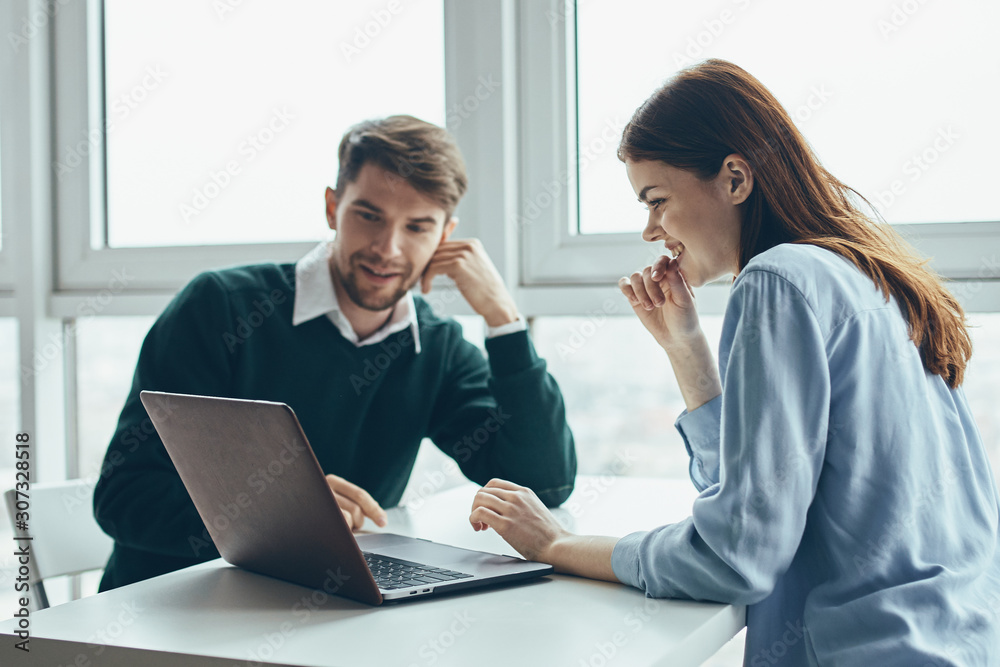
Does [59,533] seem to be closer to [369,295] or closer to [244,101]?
[369,295]

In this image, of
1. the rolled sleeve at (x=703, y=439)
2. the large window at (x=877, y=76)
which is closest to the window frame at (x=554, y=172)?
the large window at (x=877, y=76)

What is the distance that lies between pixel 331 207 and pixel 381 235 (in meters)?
0.17

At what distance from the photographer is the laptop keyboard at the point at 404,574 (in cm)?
90

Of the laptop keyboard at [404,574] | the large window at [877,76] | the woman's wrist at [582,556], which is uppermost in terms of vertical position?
the large window at [877,76]

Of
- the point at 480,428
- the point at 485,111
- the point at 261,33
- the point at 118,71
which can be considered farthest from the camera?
the point at 118,71

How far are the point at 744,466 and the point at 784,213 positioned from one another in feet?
1.14

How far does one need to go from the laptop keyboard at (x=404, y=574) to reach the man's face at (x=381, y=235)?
2.33ft

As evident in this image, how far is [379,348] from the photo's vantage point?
1.64 meters

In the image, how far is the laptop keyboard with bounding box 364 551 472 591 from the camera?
90cm

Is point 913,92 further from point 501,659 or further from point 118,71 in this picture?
point 118,71

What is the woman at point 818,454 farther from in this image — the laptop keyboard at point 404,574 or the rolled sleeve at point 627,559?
the laptop keyboard at point 404,574

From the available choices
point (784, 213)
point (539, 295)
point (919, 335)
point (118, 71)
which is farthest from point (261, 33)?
point (919, 335)

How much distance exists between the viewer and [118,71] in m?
2.44

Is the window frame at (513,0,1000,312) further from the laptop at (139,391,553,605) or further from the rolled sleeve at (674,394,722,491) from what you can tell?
the laptop at (139,391,553,605)
